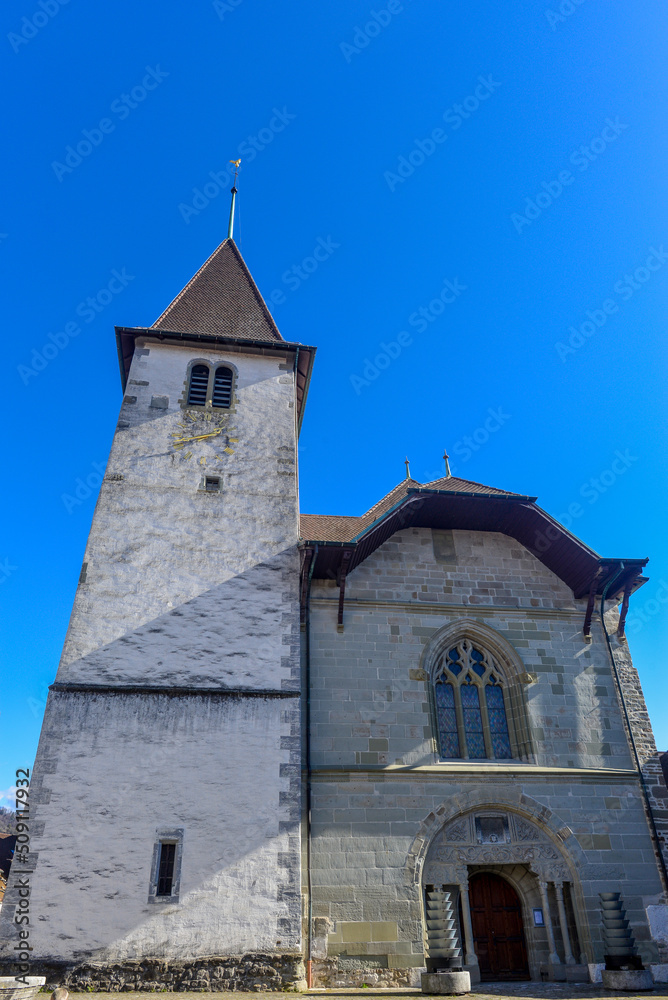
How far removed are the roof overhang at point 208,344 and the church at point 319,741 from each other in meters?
0.97

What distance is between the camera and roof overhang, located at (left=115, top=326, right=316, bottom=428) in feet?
50.0

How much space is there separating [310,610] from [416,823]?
401cm

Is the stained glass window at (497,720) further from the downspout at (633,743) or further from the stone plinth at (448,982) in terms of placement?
the stone plinth at (448,982)

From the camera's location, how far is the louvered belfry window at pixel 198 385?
14.7 metres

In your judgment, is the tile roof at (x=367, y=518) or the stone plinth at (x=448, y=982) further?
the tile roof at (x=367, y=518)

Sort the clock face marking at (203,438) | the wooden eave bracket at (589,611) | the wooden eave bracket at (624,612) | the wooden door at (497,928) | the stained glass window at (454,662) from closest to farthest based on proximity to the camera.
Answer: the wooden door at (497,928)
the stained glass window at (454,662)
the wooden eave bracket at (589,611)
the wooden eave bracket at (624,612)
the clock face marking at (203,438)

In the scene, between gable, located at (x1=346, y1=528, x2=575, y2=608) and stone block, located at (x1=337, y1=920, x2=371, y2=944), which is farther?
gable, located at (x1=346, y1=528, x2=575, y2=608)

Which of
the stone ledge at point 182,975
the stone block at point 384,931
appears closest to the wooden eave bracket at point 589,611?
the stone block at point 384,931

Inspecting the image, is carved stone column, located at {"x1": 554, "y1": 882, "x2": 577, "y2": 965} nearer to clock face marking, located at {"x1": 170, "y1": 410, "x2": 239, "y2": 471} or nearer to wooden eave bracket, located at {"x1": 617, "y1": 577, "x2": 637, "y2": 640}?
wooden eave bracket, located at {"x1": 617, "y1": 577, "x2": 637, "y2": 640}

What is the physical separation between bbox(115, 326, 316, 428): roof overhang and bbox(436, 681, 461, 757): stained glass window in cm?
835

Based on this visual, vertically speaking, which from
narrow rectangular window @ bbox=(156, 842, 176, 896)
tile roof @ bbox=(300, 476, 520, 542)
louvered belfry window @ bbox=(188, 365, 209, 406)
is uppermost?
louvered belfry window @ bbox=(188, 365, 209, 406)

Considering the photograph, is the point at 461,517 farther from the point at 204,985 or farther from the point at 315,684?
the point at 204,985

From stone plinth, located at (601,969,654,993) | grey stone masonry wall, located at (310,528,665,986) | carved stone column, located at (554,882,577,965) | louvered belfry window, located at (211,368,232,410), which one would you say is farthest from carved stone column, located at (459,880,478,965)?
louvered belfry window, located at (211,368,232,410)

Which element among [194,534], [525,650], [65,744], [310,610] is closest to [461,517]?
[525,650]
